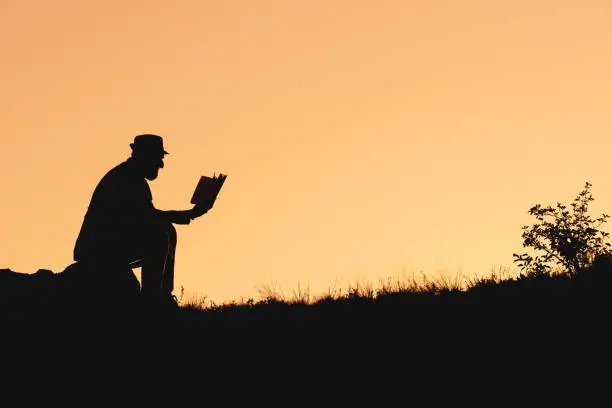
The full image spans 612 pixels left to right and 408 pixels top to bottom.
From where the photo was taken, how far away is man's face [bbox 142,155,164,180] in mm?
10617

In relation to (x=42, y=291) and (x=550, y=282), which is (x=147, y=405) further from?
(x=550, y=282)

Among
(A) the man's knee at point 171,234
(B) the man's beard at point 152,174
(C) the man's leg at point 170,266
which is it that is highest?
(B) the man's beard at point 152,174

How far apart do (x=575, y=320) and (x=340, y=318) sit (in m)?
2.96

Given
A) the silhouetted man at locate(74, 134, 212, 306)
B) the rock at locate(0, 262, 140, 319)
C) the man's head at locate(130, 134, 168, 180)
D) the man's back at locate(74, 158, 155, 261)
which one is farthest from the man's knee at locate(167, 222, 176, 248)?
the man's head at locate(130, 134, 168, 180)

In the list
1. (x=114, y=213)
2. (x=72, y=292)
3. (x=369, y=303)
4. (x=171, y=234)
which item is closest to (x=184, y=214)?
(x=171, y=234)

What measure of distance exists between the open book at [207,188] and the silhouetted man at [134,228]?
1.48 feet

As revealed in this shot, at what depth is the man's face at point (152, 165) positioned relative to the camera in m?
10.6

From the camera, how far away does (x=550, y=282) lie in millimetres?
12672

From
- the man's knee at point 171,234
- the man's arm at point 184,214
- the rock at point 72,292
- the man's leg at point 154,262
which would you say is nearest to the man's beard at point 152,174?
the man's arm at point 184,214

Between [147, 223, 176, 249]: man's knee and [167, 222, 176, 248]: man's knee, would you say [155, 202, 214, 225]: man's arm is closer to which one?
[167, 222, 176, 248]: man's knee

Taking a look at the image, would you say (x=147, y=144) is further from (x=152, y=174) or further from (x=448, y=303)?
(x=448, y=303)

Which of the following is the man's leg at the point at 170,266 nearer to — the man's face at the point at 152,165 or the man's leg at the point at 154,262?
the man's leg at the point at 154,262

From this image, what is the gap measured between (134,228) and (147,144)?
1033mm

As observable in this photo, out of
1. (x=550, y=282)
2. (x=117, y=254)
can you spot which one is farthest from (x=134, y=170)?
(x=550, y=282)
